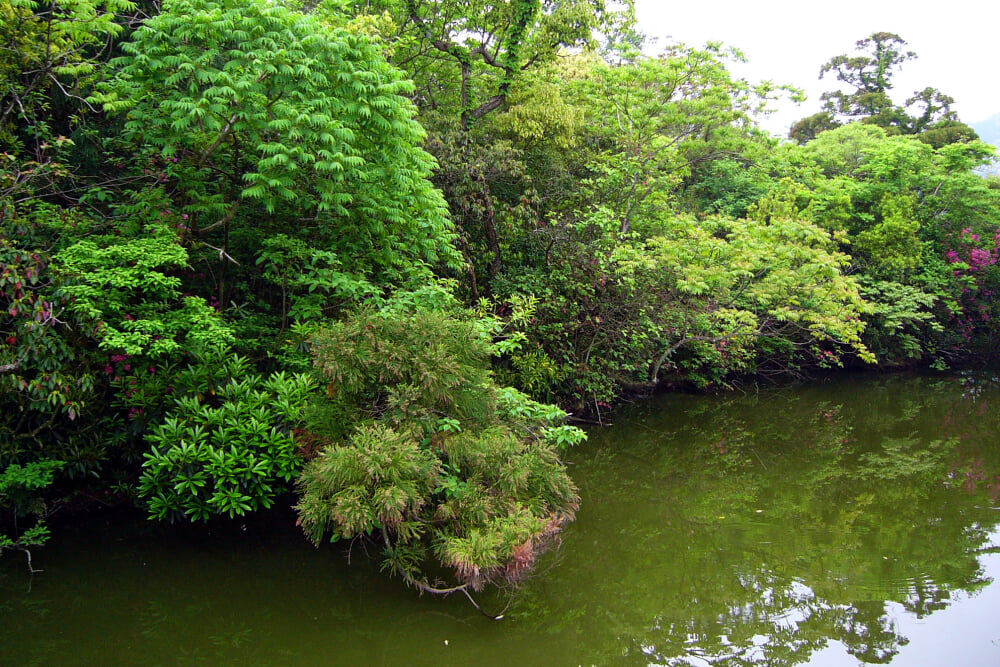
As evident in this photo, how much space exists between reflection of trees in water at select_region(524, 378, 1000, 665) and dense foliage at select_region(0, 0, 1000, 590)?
920 mm

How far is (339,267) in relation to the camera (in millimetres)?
5797

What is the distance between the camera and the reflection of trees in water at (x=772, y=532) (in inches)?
165

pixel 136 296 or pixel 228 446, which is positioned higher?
pixel 136 296

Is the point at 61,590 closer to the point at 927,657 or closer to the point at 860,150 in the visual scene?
the point at 927,657

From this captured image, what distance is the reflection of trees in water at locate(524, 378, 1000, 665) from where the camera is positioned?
13.8 feet

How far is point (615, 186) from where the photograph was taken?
984cm

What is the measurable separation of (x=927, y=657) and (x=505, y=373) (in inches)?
193

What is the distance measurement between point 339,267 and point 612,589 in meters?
3.64

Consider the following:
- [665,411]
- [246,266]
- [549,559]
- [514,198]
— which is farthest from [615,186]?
[549,559]

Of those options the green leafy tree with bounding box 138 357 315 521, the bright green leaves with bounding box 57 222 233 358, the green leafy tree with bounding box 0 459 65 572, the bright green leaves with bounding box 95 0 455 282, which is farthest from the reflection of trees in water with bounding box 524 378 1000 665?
the green leafy tree with bounding box 0 459 65 572

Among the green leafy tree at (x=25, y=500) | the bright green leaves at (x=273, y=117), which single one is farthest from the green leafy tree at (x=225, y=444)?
the bright green leaves at (x=273, y=117)

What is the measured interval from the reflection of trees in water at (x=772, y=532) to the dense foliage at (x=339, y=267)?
920mm

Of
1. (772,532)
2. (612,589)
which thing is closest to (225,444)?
(612,589)

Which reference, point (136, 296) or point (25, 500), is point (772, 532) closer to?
point (136, 296)
